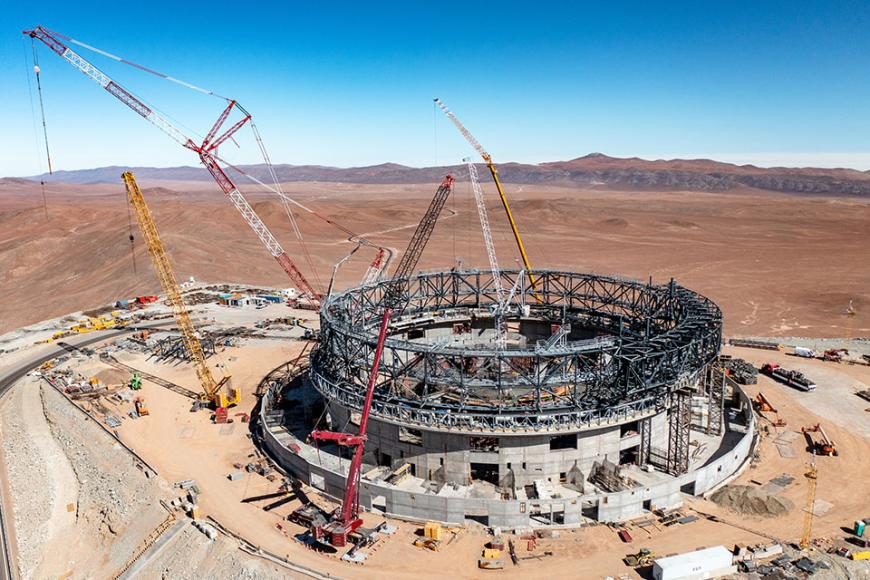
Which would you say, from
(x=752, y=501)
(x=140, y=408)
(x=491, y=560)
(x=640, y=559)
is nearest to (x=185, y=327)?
(x=140, y=408)

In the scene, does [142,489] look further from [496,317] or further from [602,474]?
[496,317]

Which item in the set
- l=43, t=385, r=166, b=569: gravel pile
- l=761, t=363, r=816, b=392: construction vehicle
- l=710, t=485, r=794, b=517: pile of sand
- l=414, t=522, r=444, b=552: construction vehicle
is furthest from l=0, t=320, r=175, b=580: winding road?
l=761, t=363, r=816, b=392: construction vehicle

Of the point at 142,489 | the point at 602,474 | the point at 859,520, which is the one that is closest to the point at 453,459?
the point at 602,474

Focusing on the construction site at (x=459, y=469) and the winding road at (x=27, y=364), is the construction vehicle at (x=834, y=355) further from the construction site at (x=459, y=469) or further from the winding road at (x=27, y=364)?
the winding road at (x=27, y=364)

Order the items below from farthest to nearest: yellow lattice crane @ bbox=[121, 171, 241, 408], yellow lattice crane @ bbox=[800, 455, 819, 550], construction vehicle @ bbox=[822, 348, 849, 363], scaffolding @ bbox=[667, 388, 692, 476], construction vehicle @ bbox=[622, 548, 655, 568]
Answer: construction vehicle @ bbox=[822, 348, 849, 363], yellow lattice crane @ bbox=[121, 171, 241, 408], scaffolding @ bbox=[667, 388, 692, 476], yellow lattice crane @ bbox=[800, 455, 819, 550], construction vehicle @ bbox=[622, 548, 655, 568]

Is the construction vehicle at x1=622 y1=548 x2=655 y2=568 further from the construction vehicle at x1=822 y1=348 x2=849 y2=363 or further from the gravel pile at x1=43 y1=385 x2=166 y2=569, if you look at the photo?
the construction vehicle at x1=822 y1=348 x2=849 y2=363

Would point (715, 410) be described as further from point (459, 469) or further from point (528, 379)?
point (459, 469)
